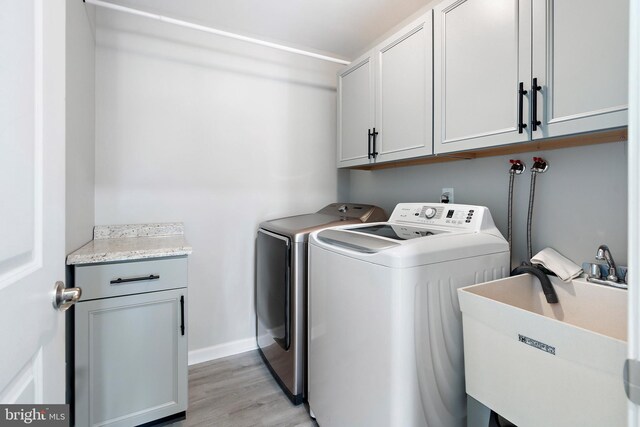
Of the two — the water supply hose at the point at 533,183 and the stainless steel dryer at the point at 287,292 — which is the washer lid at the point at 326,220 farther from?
the water supply hose at the point at 533,183

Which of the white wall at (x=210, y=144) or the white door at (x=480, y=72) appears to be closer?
the white door at (x=480, y=72)

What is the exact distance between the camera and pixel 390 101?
1.84 metres

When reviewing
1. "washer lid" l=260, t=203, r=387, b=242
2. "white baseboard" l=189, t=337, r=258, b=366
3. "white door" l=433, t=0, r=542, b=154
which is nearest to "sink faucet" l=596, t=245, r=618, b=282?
"white door" l=433, t=0, r=542, b=154

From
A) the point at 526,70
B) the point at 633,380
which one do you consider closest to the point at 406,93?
the point at 526,70

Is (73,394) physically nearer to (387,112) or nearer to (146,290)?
(146,290)

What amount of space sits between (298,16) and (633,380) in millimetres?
2409

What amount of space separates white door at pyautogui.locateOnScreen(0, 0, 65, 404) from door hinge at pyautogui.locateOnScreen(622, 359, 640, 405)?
3.13 feet

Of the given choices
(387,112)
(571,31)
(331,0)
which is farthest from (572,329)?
(331,0)

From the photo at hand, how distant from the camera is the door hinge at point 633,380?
424 millimetres

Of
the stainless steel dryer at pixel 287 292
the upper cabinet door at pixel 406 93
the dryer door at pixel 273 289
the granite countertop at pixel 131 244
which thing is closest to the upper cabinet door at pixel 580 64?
the upper cabinet door at pixel 406 93

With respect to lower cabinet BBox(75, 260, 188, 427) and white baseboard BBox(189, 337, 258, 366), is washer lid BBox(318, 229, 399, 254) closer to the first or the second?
lower cabinet BBox(75, 260, 188, 427)

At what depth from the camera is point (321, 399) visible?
1458 mm

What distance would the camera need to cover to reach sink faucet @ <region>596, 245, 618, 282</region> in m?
1.11

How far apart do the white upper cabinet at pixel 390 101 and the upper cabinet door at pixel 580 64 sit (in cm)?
53
